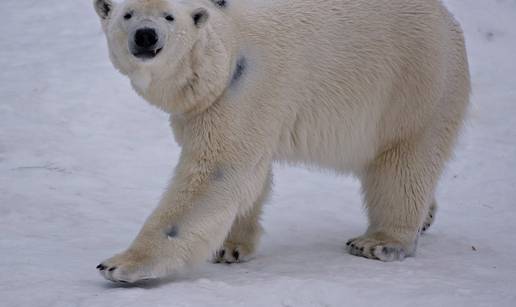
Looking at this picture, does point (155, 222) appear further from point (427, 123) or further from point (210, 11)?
point (427, 123)

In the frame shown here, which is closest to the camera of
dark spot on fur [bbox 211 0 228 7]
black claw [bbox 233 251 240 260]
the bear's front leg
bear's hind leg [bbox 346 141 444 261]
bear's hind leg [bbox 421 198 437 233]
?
the bear's front leg

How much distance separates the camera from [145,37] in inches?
170

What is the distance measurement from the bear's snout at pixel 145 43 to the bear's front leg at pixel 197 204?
1.81 feet

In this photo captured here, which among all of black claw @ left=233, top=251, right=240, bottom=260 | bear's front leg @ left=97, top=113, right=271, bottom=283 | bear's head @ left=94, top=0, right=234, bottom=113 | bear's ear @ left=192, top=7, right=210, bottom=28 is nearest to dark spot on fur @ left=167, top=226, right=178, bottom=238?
bear's front leg @ left=97, top=113, right=271, bottom=283

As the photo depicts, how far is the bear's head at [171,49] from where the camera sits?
4387 mm

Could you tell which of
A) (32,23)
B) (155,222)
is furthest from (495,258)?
(32,23)

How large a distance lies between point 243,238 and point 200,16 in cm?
153

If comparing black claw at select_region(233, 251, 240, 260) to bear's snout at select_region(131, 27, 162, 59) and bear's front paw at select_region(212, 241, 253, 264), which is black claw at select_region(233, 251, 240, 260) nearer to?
bear's front paw at select_region(212, 241, 253, 264)

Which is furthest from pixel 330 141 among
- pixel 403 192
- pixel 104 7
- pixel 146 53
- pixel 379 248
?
pixel 104 7

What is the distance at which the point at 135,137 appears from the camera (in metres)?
8.24

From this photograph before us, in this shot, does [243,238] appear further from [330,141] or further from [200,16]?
[200,16]

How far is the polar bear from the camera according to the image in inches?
177

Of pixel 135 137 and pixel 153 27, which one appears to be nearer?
pixel 153 27

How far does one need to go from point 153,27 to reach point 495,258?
277 centimetres
